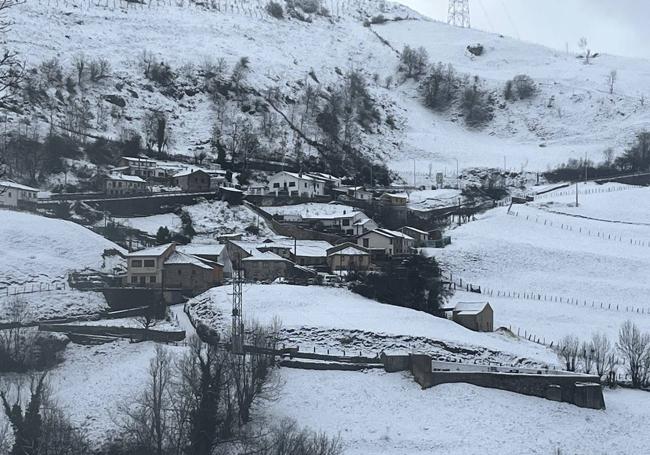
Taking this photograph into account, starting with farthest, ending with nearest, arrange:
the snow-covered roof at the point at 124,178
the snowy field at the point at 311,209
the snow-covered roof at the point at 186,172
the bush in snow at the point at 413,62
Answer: the bush in snow at the point at 413,62
the snow-covered roof at the point at 186,172
the snowy field at the point at 311,209
the snow-covered roof at the point at 124,178

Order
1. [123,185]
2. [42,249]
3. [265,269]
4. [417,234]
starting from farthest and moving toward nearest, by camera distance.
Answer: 1. [123,185]
2. [417,234]
3. [265,269]
4. [42,249]

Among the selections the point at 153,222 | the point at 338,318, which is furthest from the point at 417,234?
the point at 338,318

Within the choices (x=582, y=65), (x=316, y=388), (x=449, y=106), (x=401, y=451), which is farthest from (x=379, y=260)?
(x=582, y=65)

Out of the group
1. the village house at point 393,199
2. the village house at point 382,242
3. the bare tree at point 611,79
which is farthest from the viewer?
the bare tree at point 611,79

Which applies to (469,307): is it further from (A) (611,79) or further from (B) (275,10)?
(B) (275,10)

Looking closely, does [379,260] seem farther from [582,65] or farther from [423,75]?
[582,65]

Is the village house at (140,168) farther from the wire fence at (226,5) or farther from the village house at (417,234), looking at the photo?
the wire fence at (226,5)

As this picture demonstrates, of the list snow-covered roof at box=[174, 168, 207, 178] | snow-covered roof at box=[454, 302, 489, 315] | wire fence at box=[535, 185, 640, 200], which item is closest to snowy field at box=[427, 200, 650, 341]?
snow-covered roof at box=[454, 302, 489, 315]

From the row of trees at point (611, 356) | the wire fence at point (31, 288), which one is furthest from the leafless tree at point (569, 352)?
the wire fence at point (31, 288)
